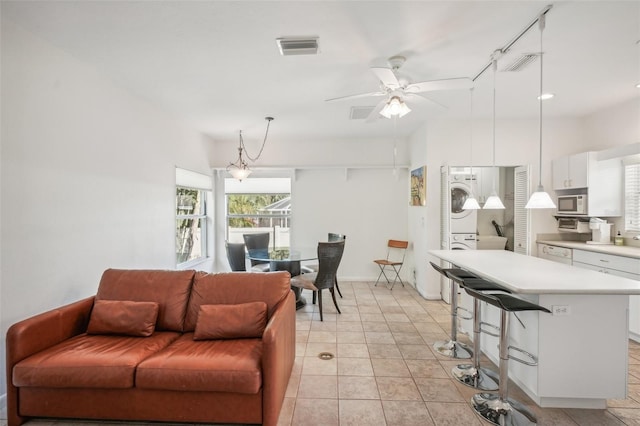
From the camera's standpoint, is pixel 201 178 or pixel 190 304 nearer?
pixel 190 304

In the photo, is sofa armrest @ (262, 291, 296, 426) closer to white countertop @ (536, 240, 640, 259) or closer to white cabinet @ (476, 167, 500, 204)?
white countertop @ (536, 240, 640, 259)

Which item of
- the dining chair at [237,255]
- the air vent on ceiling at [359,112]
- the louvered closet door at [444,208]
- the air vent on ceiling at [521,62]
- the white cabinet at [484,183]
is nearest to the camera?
the air vent on ceiling at [521,62]

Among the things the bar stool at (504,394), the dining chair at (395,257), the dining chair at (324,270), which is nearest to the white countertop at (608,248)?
the bar stool at (504,394)

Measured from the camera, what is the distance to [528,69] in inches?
111

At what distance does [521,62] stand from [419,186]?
7.71 ft

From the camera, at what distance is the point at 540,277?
2141 millimetres

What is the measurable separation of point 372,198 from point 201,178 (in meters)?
3.17

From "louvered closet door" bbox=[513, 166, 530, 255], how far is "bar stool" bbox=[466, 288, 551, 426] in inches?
110

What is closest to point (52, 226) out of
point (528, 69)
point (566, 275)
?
point (566, 275)

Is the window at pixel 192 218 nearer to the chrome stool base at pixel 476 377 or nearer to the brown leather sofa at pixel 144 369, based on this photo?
the brown leather sofa at pixel 144 369

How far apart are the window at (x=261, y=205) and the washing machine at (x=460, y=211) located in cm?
297

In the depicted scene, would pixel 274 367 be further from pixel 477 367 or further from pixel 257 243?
pixel 257 243

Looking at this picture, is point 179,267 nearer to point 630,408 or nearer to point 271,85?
point 271,85

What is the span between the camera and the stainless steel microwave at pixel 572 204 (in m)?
3.81
